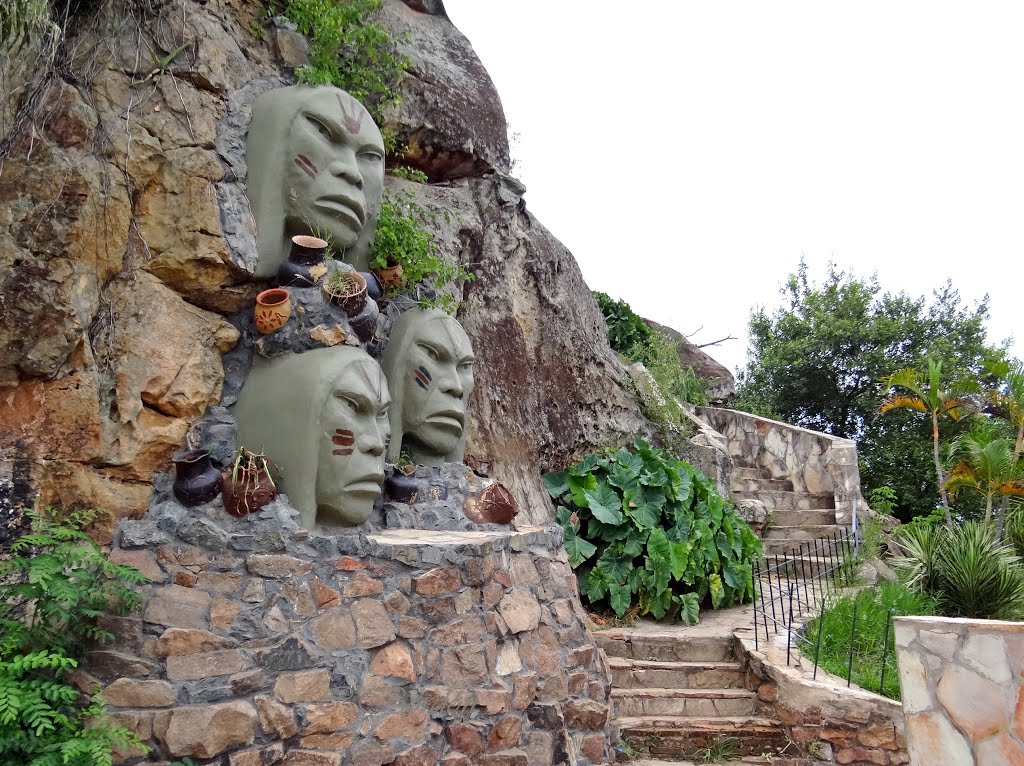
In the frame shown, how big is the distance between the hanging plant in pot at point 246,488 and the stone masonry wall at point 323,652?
0.06 metres

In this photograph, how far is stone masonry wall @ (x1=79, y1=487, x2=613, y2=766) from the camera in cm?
364

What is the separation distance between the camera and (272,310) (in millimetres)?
4562

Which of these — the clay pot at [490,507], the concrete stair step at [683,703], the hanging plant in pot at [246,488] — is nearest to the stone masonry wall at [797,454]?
the concrete stair step at [683,703]

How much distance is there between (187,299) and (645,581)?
4.56m

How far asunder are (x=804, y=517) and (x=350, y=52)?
8208 millimetres

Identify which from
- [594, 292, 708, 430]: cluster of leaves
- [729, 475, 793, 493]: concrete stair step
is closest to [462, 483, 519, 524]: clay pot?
[594, 292, 708, 430]: cluster of leaves

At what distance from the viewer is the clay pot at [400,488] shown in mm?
5082

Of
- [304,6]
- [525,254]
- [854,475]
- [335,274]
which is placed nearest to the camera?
[335,274]

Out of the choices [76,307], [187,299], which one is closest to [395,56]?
[187,299]

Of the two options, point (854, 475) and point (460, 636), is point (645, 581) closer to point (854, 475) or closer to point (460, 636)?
point (460, 636)

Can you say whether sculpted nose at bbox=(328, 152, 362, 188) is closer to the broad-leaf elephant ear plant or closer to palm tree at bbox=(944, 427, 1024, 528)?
the broad-leaf elephant ear plant

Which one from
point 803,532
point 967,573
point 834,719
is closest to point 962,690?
point 834,719

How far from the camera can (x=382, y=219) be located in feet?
18.4

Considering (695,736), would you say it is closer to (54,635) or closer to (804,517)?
(54,635)
